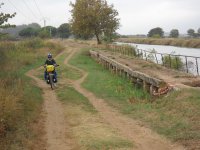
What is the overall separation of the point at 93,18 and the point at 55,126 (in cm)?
4238

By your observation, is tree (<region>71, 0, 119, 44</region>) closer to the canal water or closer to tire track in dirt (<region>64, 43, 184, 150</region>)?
the canal water

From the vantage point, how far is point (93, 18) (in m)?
53.5

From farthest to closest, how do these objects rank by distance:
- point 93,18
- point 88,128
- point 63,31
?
point 63,31
point 93,18
point 88,128

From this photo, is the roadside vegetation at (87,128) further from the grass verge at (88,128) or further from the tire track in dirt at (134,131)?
the tire track in dirt at (134,131)

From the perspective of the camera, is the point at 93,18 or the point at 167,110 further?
the point at 93,18

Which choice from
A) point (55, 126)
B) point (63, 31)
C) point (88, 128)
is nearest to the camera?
point (88, 128)

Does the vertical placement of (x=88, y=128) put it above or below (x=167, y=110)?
below

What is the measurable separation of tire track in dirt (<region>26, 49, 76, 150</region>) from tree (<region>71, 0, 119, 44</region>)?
119 feet

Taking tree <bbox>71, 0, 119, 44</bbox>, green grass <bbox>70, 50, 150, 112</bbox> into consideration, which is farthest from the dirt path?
tree <bbox>71, 0, 119, 44</bbox>

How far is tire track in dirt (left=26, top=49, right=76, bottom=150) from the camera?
33.2 feet

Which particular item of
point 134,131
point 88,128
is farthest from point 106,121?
point 134,131

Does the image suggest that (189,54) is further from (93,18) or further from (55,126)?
(55,126)

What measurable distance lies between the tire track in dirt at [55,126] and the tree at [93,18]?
119ft

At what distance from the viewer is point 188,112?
12.0 meters
